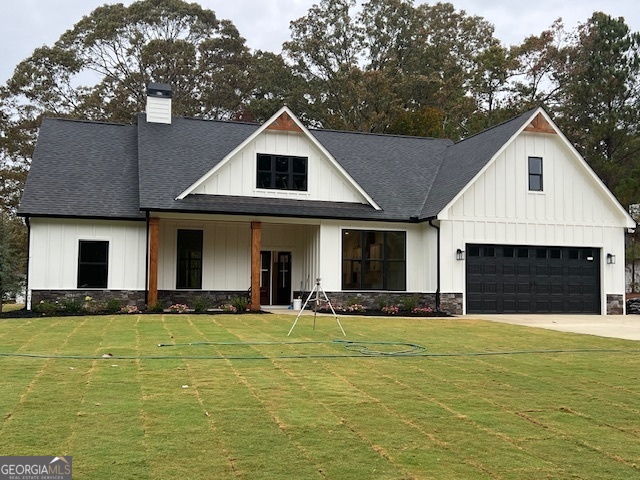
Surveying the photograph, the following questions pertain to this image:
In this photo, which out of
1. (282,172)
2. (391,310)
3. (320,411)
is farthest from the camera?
(282,172)

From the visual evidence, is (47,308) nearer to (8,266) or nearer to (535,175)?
(8,266)

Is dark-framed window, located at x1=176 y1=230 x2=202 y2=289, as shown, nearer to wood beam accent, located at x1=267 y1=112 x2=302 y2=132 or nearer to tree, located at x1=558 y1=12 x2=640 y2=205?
wood beam accent, located at x1=267 y1=112 x2=302 y2=132

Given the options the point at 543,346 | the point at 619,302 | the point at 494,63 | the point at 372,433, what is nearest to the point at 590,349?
the point at 543,346

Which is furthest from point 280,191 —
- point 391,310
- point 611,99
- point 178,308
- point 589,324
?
point 611,99

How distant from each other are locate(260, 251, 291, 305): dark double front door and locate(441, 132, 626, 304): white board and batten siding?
221 inches

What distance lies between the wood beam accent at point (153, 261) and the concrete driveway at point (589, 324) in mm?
9145

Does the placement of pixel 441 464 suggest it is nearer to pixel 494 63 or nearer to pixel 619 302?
pixel 619 302

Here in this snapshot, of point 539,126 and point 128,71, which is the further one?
point 128,71

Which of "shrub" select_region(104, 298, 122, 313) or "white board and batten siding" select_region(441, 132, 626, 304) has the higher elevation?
"white board and batten siding" select_region(441, 132, 626, 304)

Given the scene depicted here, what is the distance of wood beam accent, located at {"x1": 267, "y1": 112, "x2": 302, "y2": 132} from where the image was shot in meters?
20.4

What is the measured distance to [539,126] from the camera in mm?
21391

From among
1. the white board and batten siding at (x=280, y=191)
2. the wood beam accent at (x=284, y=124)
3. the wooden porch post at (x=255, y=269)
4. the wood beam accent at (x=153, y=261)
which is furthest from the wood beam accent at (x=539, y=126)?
the wood beam accent at (x=153, y=261)

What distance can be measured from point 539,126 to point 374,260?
6.69m

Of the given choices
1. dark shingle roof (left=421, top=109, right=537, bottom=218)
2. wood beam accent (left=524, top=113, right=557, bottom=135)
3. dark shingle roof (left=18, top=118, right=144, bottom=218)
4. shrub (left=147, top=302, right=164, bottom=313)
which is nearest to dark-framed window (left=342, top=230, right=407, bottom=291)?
dark shingle roof (left=421, top=109, right=537, bottom=218)
